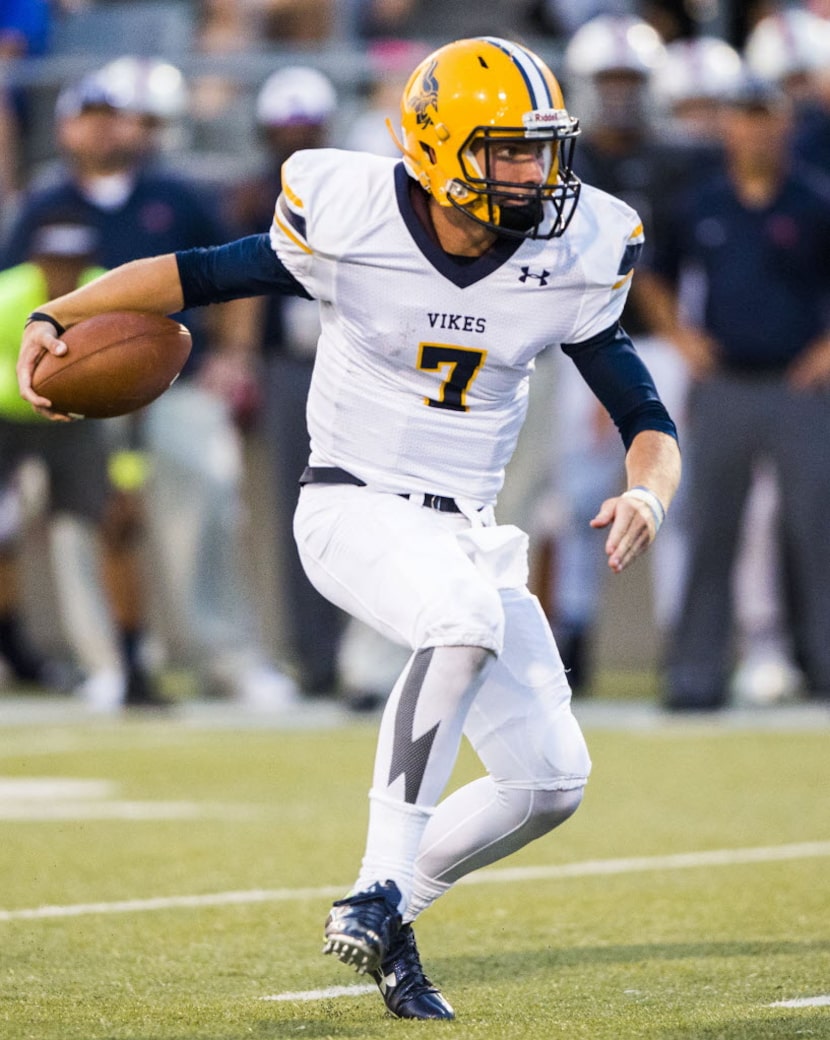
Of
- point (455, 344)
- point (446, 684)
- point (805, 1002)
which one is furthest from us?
point (455, 344)

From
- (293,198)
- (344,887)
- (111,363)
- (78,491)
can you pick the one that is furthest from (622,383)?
(78,491)

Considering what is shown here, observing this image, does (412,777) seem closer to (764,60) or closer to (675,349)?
(675,349)

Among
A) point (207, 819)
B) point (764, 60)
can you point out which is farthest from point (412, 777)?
point (764, 60)

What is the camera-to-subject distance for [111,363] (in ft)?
13.8

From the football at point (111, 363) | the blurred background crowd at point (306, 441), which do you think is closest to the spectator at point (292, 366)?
the blurred background crowd at point (306, 441)

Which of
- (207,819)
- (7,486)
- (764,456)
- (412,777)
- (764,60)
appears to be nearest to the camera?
(412,777)

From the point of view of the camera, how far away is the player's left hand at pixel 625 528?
12.1 feet

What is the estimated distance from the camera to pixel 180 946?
429 cm

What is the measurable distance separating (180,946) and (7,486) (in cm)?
500

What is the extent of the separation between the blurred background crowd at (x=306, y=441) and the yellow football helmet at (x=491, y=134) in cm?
437

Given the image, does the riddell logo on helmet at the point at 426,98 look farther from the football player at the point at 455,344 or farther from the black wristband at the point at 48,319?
the black wristband at the point at 48,319

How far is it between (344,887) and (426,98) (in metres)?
2.03

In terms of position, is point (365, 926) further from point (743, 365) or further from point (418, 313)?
point (743, 365)

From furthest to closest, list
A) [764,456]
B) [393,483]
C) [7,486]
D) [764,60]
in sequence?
[764,60] → [7,486] → [764,456] → [393,483]
